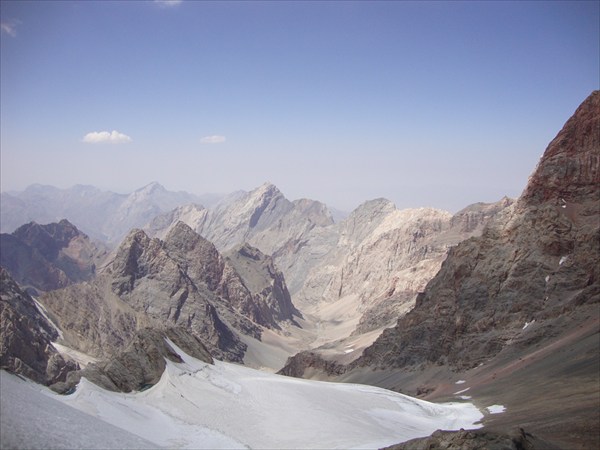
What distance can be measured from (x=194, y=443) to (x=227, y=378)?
799 inches

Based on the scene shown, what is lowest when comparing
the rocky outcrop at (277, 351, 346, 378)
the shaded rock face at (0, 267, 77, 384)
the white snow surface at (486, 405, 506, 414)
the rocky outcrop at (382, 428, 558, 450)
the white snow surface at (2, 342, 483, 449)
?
the rocky outcrop at (277, 351, 346, 378)

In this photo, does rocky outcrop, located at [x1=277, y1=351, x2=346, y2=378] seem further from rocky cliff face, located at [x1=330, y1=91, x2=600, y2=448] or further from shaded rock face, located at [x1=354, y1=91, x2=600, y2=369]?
shaded rock face, located at [x1=354, y1=91, x2=600, y2=369]

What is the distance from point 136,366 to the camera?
49.1 meters

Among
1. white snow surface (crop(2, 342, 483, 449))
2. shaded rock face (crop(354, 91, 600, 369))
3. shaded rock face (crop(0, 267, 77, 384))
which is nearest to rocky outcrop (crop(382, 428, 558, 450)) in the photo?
white snow surface (crop(2, 342, 483, 449))

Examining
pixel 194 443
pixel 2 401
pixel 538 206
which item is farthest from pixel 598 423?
pixel 538 206

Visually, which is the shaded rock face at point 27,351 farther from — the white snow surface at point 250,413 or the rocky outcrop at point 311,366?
the white snow surface at point 250,413

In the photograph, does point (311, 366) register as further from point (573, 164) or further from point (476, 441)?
point (476, 441)

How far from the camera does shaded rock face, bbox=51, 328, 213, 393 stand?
42844 millimetres

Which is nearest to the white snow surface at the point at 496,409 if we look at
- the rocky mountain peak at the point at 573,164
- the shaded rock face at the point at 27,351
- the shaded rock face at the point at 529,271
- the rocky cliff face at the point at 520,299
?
the rocky cliff face at the point at 520,299

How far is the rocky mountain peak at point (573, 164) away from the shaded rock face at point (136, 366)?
3095 inches

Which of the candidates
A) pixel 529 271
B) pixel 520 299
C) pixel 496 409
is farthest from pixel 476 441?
pixel 529 271

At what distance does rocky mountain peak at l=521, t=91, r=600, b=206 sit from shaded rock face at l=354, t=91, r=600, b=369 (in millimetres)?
175

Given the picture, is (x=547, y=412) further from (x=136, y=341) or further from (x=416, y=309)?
(x=416, y=309)

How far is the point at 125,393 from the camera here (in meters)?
42.1
